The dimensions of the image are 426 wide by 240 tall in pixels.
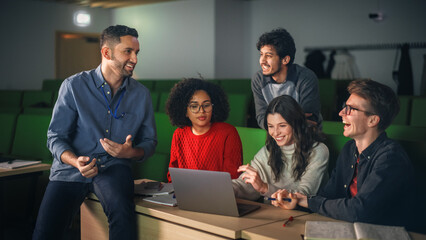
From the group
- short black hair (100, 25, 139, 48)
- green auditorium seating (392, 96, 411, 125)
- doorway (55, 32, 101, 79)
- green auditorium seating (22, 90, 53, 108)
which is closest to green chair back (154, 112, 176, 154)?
short black hair (100, 25, 139, 48)

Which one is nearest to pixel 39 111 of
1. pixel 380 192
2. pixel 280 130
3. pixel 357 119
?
pixel 280 130

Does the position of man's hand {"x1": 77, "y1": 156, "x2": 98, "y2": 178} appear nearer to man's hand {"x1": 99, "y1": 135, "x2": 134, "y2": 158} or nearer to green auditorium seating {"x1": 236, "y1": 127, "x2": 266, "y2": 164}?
man's hand {"x1": 99, "y1": 135, "x2": 134, "y2": 158}

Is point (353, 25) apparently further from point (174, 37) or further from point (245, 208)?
point (245, 208)

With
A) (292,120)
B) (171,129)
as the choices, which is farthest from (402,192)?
(171,129)

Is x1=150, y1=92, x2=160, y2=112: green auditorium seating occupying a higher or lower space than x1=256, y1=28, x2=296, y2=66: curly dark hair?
lower

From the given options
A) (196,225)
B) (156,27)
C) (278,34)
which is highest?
(156,27)

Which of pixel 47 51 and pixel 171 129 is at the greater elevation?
pixel 47 51

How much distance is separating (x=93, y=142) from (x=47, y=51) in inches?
336

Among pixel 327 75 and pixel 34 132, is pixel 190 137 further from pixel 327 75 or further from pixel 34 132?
pixel 327 75

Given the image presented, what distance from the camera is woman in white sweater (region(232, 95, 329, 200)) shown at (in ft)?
6.39

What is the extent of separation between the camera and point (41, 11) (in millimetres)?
9914

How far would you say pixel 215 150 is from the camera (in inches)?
94.2

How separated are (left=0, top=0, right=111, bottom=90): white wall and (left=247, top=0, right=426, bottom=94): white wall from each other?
409 cm

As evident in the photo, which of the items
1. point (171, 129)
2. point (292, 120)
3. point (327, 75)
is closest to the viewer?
point (292, 120)
